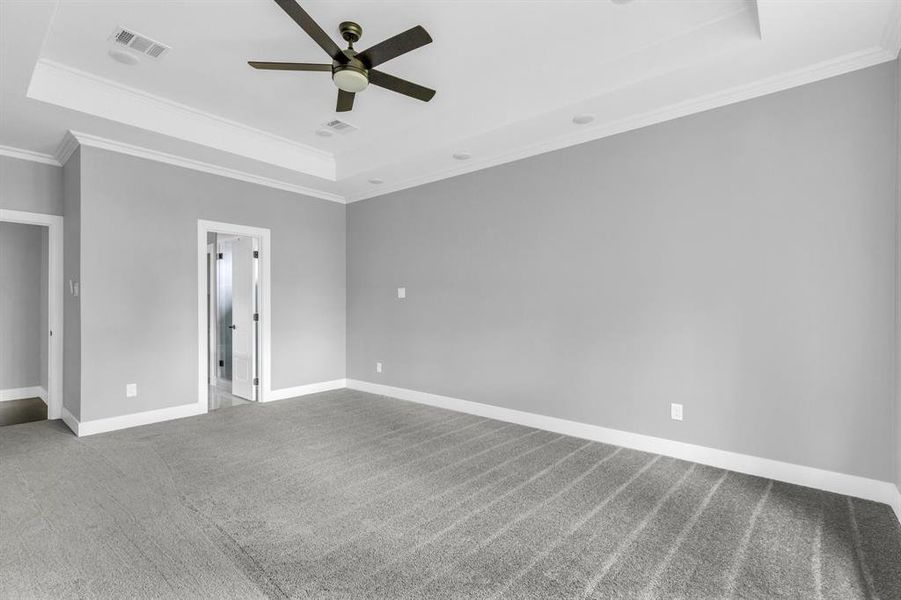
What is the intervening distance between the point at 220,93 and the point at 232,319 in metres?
3.38

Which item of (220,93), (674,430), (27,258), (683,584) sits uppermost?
(220,93)

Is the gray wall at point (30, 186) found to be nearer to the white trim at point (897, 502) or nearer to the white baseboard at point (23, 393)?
the white baseboard at point (23, 393)

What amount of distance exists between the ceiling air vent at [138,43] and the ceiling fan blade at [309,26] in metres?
1.49

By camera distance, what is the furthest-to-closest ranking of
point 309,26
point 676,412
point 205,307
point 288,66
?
point 205,307 → point 676,412 → point 288,66 → point 309,26

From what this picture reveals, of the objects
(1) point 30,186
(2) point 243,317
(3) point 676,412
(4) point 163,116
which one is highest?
(4) point 163,116

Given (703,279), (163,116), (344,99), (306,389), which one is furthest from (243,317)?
(703,279)

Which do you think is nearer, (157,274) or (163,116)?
(163,116)

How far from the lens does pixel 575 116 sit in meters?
3.76

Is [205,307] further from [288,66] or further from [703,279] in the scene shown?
[703,279]

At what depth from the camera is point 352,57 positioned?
A: 266 cm

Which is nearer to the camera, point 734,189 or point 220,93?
point 734,189

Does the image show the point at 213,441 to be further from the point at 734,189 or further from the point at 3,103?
the point at 734,189

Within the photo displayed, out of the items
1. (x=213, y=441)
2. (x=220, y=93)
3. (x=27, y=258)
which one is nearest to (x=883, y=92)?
(x=220, y=93)

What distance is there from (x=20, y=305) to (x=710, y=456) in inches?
319
